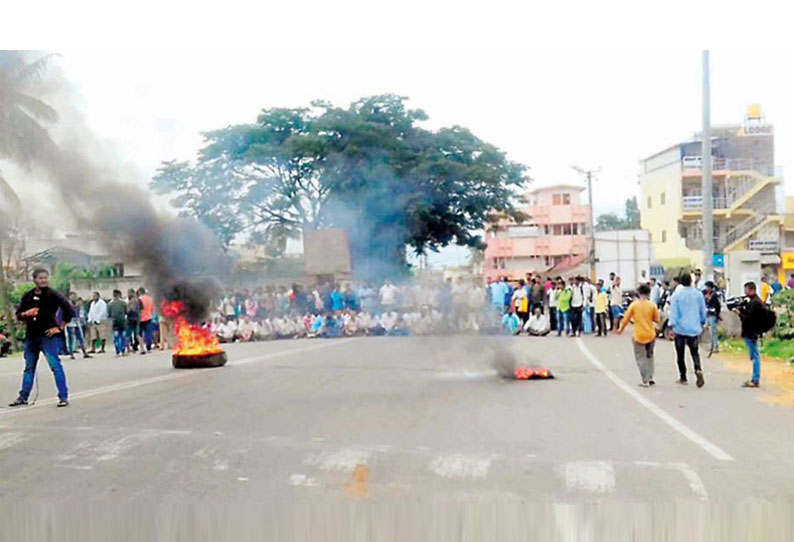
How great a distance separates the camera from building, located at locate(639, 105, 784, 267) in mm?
45625

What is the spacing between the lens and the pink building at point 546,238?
138ft

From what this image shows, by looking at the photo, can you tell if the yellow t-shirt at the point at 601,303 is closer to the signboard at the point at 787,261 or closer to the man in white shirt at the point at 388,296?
the man in white shirt at the point at 388,296

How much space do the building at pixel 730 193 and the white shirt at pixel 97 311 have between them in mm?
36288

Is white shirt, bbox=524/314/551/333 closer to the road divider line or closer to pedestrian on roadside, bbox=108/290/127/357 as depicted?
the road divider line

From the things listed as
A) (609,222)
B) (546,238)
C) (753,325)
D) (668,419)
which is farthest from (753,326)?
(609,222)

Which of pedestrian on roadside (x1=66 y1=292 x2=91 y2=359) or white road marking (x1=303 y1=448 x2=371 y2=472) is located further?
pedestrian on roadside (x1=66 y1=292 x2=91 y2=359)

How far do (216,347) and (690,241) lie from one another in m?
40.5

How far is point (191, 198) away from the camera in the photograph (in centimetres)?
1708

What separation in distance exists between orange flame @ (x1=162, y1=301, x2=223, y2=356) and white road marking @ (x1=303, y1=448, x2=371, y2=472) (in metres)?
7.63

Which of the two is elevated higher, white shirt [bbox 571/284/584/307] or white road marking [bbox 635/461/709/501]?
white shirt [bbox 571/284/584/307]

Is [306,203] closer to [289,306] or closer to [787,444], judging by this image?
[289,306]

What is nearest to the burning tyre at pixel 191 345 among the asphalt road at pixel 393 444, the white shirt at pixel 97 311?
the asphalt road at pixel 393 444

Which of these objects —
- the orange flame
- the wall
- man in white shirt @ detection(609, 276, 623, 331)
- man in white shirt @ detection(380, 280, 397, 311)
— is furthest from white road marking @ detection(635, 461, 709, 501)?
the wall

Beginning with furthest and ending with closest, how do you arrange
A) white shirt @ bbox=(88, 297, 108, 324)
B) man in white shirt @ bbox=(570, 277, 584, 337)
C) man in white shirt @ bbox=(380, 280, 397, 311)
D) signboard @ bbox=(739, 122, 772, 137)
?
signboard @ bbox=(739, 122, 772, 137), man in white shirt @ bbox=(380, 280, 397, 311), man in white shirt @ bbox=(570, 277, 584, 337), white shirt @ bbox=(88, 297, 108, 324)
